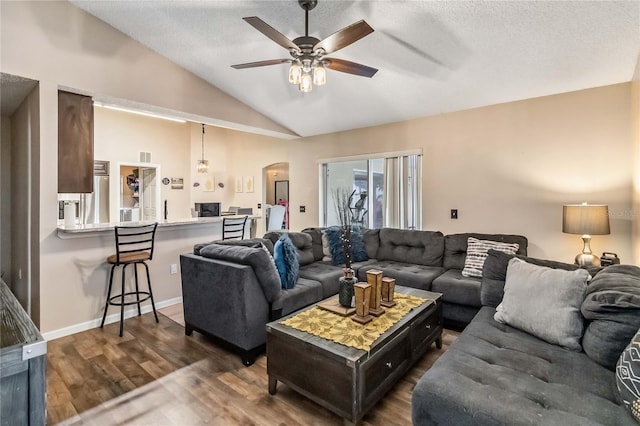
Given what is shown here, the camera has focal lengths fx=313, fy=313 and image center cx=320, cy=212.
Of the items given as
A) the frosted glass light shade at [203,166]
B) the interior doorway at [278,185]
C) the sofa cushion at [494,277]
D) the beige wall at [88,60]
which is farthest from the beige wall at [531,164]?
the interior doorway at [278,185]

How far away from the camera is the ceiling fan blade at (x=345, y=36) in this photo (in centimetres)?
201

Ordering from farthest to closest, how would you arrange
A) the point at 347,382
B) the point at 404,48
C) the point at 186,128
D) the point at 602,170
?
Answer: the point at 186,128 → the point at 602,170 → the point at 404,48 → the point at 347,382

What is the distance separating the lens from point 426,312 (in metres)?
2.49

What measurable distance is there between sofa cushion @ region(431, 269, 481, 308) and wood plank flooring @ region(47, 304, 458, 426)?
399 millimetres

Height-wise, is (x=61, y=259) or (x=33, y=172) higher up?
(x=33, y=172)

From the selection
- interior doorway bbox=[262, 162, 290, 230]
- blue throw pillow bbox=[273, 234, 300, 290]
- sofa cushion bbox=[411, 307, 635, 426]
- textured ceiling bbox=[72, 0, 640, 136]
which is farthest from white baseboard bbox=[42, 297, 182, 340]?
interior doorway bbox=[262, 162, 290, 230]

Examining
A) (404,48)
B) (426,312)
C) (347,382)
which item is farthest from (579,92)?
(347,382)

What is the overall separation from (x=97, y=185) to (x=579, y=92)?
26.4 feet

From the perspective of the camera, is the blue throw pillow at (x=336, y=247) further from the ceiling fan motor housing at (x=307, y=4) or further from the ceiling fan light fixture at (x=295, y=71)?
the ceiling fan motor housing at (x=307, y=4)

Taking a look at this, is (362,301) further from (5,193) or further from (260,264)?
(5,193)

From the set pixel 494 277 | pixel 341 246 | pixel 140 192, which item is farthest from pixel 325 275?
pixel 140 192

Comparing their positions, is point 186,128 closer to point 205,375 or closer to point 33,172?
point 33,172

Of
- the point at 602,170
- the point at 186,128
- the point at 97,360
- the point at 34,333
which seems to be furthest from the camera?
the point at 186,128

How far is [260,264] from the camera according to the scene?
8.58ft
